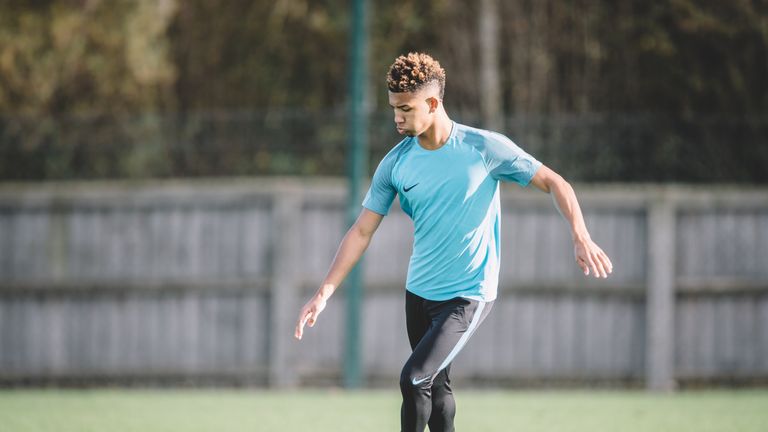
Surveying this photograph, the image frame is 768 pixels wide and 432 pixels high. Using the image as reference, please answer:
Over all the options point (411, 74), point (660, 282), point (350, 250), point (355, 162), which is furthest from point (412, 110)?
point (660, 282)

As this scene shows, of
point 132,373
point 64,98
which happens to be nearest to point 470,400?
point 132,373

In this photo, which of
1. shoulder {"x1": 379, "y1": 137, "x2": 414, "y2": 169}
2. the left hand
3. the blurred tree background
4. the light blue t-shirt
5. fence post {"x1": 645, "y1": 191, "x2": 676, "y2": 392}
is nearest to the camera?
the left hand

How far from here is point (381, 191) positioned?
601 cm

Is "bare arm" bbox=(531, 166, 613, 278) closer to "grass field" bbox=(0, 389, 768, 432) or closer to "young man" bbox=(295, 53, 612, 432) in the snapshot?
"young man" bbox=(295, 53, 612, 432)

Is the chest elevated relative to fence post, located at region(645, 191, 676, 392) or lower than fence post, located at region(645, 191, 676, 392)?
elevated

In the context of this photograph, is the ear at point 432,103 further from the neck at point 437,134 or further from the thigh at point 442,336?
the thigh at point 442,336

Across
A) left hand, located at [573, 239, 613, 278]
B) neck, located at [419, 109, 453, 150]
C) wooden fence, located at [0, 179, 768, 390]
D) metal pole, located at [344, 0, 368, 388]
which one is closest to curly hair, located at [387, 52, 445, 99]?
neck, located at [419, 109, 453, 150]

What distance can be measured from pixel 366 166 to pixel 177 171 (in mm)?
2096

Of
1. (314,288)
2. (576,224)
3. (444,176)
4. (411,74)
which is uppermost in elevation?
(411,74)

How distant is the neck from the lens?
18.9ft

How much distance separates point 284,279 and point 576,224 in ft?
21.4

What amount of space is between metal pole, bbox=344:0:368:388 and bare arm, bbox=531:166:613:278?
576 centimetres

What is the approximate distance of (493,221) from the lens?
236 inches

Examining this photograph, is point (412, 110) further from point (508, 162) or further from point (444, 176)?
point (508, 162)
